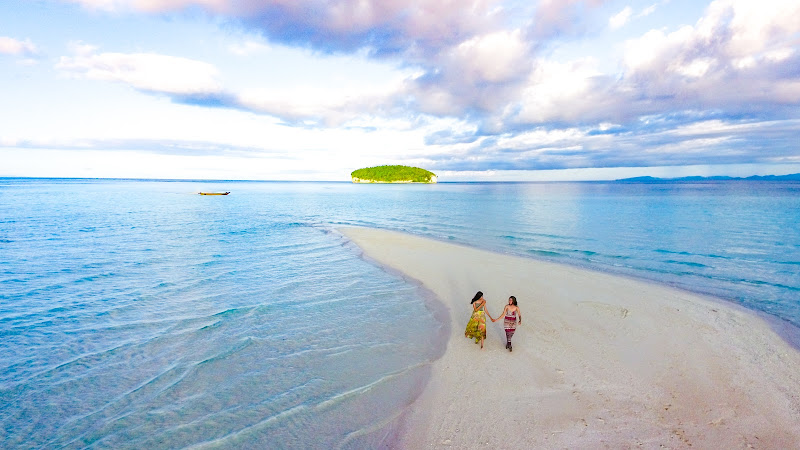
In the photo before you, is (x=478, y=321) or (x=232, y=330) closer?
(x=478, y=321)

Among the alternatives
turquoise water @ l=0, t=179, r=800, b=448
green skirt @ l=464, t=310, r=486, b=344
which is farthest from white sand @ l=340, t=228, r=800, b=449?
turquoise water @ l=0, t=179, r=800, b=448

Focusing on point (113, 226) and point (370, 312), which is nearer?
point (370, 312)

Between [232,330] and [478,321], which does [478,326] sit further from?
[232,330]

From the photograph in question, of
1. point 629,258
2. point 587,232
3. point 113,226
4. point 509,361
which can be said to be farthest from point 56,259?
point 587,232

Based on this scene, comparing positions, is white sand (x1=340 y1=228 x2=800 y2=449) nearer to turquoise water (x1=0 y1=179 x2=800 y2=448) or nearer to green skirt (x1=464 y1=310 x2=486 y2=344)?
green skirt (x1=464 y1=310 x2=486 y2=344)

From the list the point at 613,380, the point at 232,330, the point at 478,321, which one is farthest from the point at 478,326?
the point at 232,330

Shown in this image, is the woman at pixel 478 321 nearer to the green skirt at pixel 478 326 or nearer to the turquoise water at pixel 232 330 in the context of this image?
the green skirt at pixel 478 326

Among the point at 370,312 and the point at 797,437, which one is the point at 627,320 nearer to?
the point at 797,437

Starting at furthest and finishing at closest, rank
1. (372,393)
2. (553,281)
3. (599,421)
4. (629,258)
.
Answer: (629,258)
(553,281)
(372,393)
(599,421)
